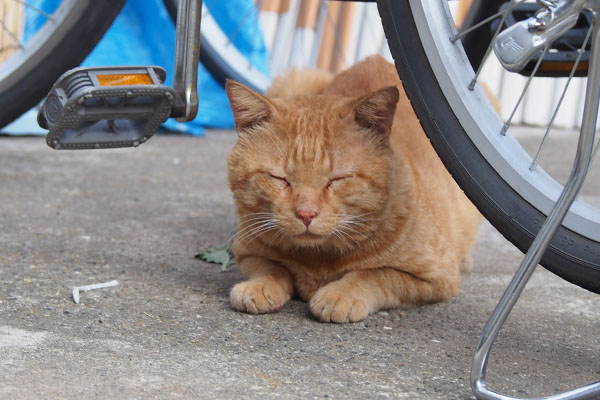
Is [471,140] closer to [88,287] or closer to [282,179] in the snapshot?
[282,179]

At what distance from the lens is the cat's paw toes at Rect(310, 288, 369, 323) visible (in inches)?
81.3

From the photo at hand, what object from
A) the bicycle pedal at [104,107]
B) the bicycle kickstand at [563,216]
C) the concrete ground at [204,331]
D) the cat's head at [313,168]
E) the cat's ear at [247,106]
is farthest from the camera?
the cat's ear at [247,106]

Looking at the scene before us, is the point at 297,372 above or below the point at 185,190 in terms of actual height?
above

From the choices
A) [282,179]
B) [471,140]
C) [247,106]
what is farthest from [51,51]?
[471,140]

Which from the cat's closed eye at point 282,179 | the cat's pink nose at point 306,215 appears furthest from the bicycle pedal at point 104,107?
the cat's pink nose at point 306,215

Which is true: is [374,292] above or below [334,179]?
below

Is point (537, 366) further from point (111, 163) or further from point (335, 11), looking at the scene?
point (335, 11)

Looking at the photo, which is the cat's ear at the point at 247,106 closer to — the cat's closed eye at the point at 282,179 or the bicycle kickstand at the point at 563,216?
the cat's closed eye at the point at 282,179

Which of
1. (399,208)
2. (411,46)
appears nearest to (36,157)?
(399,208)

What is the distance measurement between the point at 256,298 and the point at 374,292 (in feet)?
1.07

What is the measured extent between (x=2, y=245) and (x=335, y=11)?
326cm

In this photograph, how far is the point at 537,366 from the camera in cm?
181

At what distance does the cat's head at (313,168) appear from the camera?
207cm

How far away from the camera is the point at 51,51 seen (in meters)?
2.56
